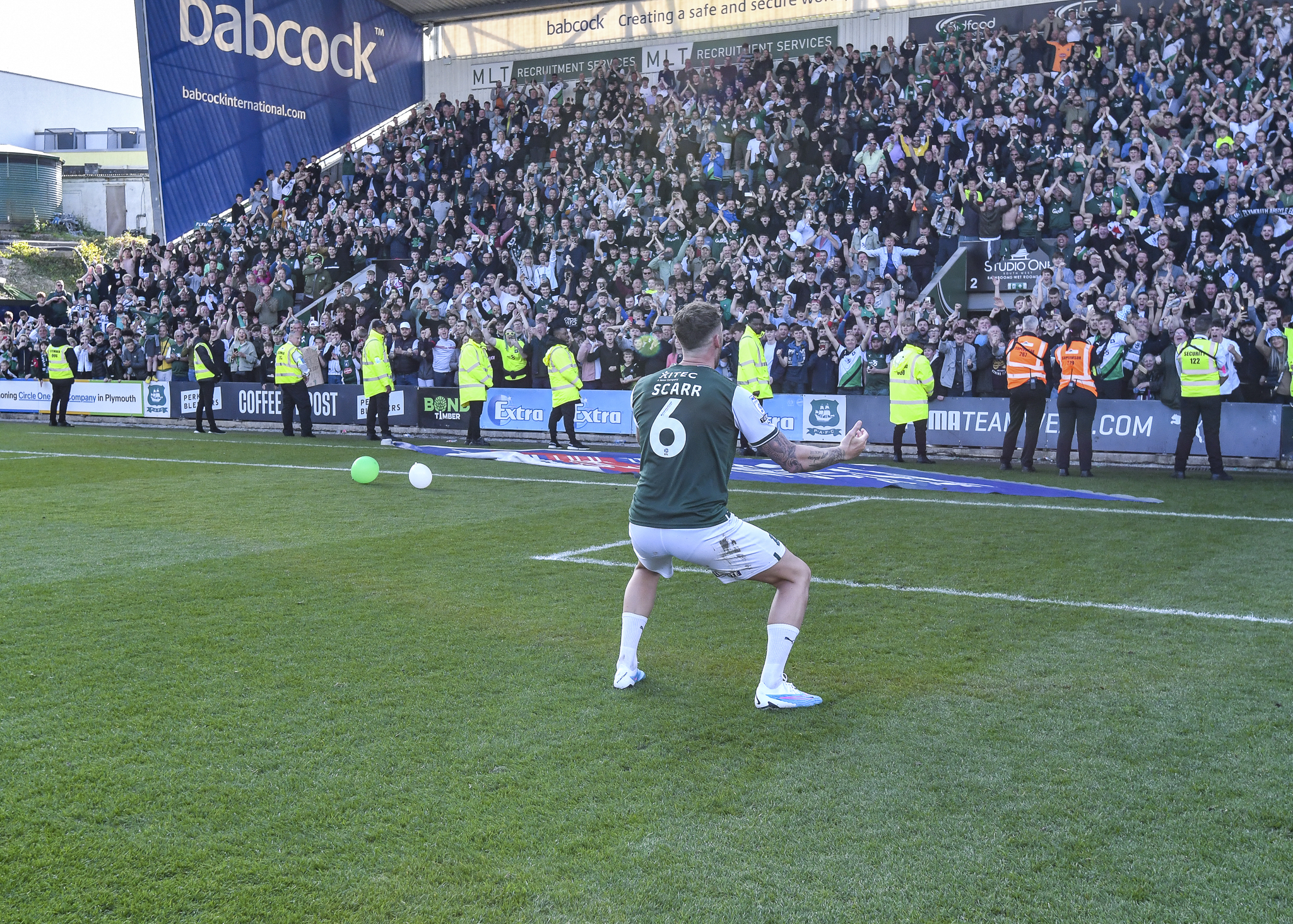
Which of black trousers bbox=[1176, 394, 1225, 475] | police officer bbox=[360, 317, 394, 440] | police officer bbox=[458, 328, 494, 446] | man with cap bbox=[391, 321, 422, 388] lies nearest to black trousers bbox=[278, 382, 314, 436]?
man with cap bbox=[391, 321, 422, 388]

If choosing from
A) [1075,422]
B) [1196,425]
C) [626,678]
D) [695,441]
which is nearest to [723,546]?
[695,441]

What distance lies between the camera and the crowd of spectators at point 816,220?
59.5 feet

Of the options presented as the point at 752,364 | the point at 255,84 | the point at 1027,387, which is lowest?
the point at 1027,387

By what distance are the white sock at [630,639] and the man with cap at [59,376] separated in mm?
22747

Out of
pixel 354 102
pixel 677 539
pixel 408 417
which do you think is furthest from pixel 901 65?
pixel 677 539

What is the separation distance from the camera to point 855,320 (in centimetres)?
1969

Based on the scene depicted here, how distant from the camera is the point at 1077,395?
14.9 m

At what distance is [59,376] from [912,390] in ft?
62.6

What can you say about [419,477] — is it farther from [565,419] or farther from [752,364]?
[752,364]

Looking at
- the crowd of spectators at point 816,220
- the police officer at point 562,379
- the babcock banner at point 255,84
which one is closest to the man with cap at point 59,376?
the crowd of spectators at point 816,220

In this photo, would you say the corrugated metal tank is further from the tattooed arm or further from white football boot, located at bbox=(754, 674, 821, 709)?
white football boot, located at bbox=(754, 674, 821, 709)

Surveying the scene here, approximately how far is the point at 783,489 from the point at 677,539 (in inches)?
329

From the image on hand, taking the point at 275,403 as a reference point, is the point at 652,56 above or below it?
above

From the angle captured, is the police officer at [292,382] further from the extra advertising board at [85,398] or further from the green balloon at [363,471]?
the green balloon at [363,471]
